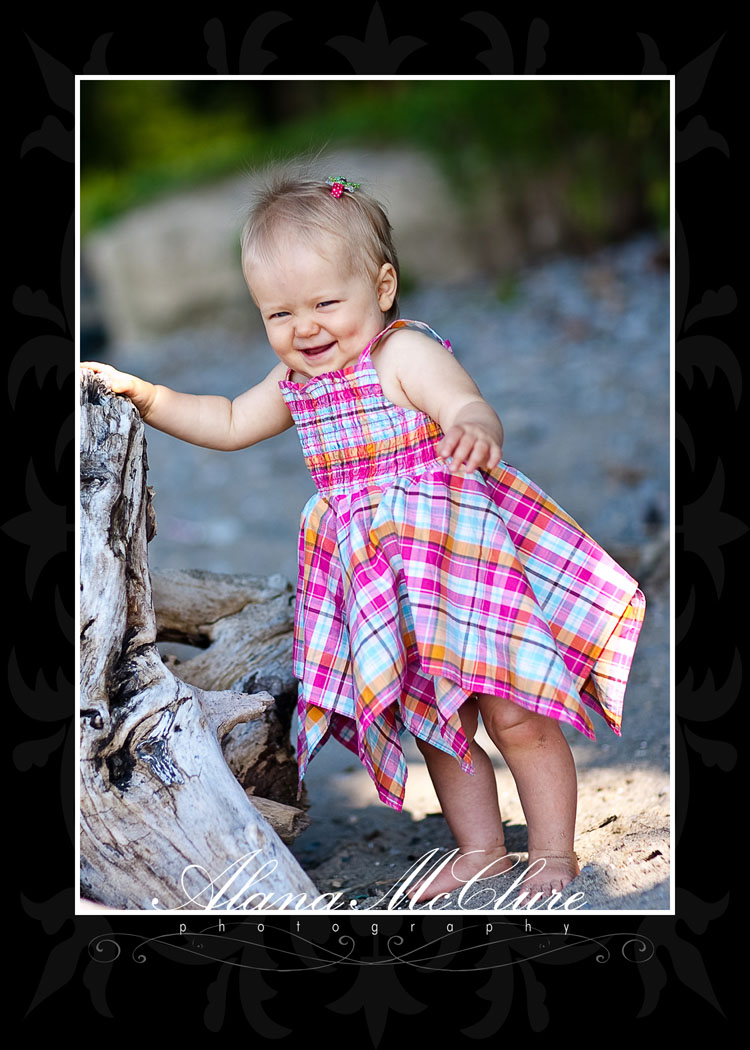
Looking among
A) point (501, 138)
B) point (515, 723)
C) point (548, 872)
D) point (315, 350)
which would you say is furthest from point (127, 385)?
point (501, 138)

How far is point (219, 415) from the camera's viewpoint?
234 cm

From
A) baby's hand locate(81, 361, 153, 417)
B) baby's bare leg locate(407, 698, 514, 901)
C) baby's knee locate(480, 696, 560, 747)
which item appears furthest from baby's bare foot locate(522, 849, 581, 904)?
baby's hand locate(81, 361, 153, 417)

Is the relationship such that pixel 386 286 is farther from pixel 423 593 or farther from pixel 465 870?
pixel 465 870

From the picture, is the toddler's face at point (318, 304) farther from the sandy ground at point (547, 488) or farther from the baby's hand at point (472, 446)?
the sandy ground at point (547, 488)

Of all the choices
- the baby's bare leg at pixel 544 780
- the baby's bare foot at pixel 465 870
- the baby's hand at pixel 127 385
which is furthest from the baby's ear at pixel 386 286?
the baby's bare foot at pixel 465 870

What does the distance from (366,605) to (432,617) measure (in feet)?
0.46

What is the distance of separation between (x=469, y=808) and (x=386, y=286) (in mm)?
1161

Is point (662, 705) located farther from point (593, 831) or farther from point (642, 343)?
point (642, 343)

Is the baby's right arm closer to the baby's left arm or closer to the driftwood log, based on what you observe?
the driftwood log

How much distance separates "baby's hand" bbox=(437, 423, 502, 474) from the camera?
1.91 m

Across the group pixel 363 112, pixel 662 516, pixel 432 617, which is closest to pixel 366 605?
pixel 432 617

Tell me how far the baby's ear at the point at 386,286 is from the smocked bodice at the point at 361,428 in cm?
6

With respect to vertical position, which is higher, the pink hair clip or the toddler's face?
the pink hair clip

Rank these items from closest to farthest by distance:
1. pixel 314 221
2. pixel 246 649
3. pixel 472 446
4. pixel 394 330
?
pixel 472 446, pixel 314 221, pixel 394 330, pixel 246 649
